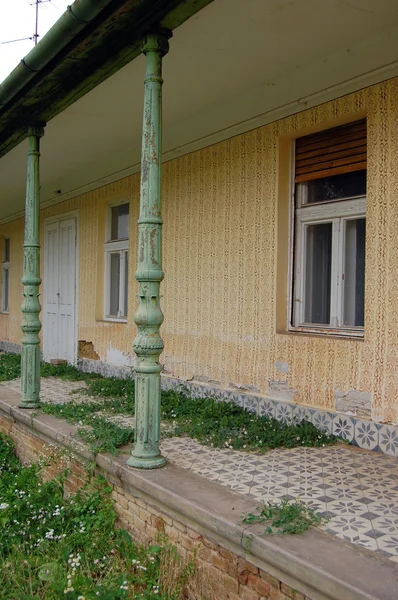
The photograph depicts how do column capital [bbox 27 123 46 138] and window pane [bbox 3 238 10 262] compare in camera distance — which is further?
window pane [bbox 3 238 10 262]

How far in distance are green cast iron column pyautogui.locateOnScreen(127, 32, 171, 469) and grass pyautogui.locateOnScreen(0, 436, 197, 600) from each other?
0.53 metres

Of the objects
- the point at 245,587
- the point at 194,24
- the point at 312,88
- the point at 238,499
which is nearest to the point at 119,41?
the point at 194,24

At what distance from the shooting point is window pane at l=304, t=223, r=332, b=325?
484 cm

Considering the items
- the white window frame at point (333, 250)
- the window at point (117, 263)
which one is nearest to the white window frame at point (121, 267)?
the window at point (117, 263)

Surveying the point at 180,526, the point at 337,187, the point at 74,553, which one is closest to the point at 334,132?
the point at 337,187

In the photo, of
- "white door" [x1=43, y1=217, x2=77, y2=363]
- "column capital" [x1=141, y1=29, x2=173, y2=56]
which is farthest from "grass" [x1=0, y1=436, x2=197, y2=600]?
"white door" [x1=43, y1=217, x2=77, y2=363]

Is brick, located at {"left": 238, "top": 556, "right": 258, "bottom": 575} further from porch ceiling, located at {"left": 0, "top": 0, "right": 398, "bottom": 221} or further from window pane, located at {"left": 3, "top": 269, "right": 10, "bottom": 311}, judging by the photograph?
window pane, located at {"left": 3, "top": 269, "right": 10, "bottom": 311}

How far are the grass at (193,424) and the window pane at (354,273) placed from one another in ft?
3.33

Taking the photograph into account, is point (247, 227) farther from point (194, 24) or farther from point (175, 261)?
point (194, 24)

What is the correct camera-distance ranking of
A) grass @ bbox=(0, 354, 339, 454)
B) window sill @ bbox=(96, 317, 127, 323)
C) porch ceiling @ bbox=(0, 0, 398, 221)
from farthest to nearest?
1. window sill @ bbox=(96, 317, 127, 323)
2. grass @ bbox=(0, 354, 339, 454)
3. porch ceiling @ bbox=(0, 0, 398, 221)

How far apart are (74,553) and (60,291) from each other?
6510 mm

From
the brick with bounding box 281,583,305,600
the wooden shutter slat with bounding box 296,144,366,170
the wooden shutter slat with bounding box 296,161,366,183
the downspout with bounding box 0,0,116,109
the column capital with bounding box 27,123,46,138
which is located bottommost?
the brick with bounding box 281,583,305,600

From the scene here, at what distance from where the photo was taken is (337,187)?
474cm

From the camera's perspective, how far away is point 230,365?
5543 millimetres
